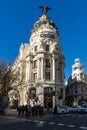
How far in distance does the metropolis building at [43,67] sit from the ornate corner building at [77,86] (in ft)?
56.5

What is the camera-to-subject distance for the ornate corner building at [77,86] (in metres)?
105

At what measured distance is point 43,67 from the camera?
8519 cm

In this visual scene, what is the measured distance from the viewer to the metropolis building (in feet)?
276

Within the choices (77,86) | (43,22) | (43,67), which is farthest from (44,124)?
(77,86)

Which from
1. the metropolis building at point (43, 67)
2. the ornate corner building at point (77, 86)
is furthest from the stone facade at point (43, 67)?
the ornate corner building at point (77, 86)

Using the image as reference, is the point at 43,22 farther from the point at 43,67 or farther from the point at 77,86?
the point at 77,86

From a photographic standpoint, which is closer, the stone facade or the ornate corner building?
the stone facade

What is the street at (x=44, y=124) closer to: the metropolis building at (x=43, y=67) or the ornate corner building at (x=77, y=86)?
the metropolis building at (x=43, y=67)

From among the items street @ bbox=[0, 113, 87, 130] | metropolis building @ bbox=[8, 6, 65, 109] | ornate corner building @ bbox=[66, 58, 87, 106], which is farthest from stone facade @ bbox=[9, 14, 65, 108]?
street @ bbox=[0, 113, 87, 130]

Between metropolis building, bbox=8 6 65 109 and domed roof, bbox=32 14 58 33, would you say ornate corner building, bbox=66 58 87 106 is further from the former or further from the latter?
domed roof, bbox=32 14 58 33

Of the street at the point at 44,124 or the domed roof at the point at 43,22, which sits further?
the domed roof at the point at 43,22

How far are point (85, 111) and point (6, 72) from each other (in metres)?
22.4

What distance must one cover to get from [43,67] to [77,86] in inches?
989

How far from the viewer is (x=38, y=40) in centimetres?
8869
